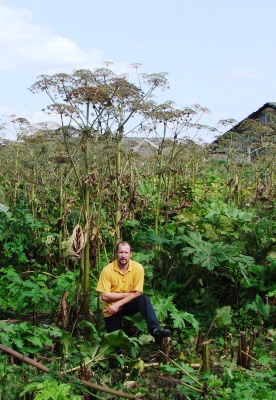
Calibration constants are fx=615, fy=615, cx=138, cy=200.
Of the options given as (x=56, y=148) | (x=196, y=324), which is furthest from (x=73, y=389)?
(x=56, y=148)

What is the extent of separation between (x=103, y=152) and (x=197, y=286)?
2.32 meters

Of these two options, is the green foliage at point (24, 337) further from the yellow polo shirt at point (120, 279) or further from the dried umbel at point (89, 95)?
the dried umbel at point (89, 95)

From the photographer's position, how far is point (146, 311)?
22.0 ft

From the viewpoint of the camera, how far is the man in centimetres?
684

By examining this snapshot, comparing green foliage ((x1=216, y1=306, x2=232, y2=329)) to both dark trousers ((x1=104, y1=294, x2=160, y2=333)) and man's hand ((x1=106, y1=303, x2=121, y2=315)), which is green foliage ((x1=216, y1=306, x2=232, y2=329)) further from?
man's hand ((x1=106, y1=303, x2=121, y2=315))

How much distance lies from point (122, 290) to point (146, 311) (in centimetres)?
47

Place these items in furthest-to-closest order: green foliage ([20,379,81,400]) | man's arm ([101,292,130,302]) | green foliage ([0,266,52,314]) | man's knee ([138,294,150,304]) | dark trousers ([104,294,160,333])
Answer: green foliage ([0,266,52,314])
man's arm ([101,292,130,302])
man's knee ([138,294,150,304])
dark trousers ([104,294,160,333])
green foliage ([20,379,81,400])

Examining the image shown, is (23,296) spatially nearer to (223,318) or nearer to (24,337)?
(24,337)

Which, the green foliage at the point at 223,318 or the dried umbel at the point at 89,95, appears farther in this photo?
the green foliage at the point at 223,318

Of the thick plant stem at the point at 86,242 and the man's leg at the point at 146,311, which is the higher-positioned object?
the thick plant stem at the point at 86,242

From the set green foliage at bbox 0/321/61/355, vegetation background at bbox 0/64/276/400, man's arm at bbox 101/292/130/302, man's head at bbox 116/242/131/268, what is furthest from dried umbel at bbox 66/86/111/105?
green foliage at bbox 0/321/61/355

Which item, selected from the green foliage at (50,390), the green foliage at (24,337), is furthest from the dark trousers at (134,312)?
the green foliage at (50,390)

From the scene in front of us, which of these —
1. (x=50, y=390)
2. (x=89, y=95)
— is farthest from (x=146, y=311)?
(x=89, y=95)

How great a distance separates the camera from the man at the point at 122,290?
22.5ft
